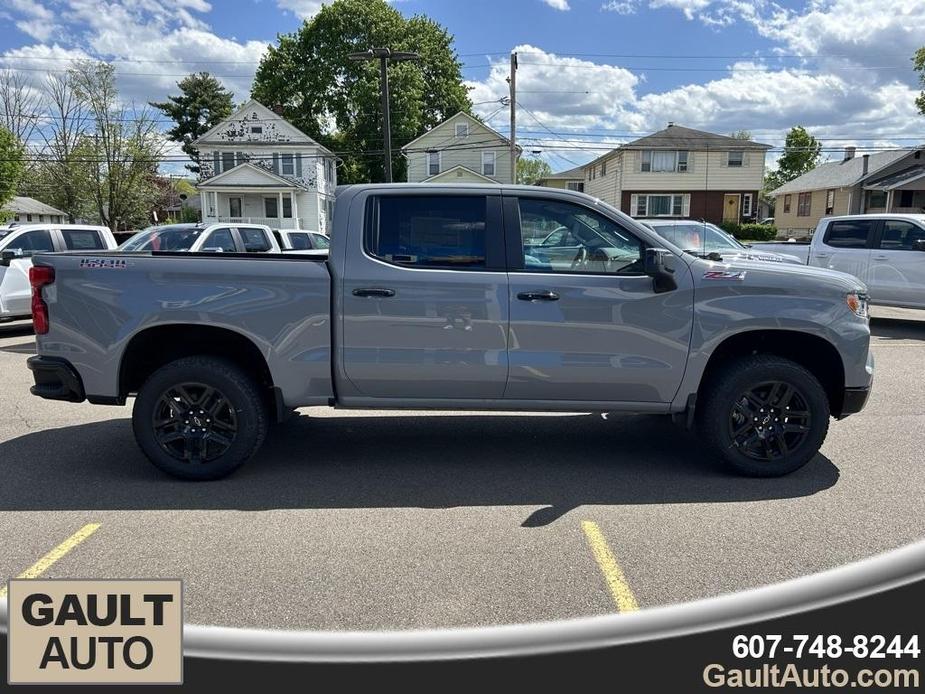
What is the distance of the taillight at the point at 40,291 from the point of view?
4.55m

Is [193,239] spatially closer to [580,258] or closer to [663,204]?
[580,258]

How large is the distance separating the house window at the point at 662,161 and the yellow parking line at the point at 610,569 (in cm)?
4064

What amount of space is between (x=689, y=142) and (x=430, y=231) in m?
40.7

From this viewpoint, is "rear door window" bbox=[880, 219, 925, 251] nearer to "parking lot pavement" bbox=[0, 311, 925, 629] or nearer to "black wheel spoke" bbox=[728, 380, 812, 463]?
"parking lot pavement" bbox=[0, 311, 925, 629]

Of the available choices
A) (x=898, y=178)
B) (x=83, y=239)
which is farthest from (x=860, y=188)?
(x=83, y=239)

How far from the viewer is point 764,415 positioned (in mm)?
4688

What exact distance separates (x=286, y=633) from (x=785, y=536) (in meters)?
2.78

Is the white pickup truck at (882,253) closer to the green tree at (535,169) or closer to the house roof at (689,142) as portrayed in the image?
the house roof at (689,142)

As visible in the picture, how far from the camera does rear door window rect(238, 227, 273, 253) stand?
13.7 metres

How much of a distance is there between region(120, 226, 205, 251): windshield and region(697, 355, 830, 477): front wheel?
→ 1034 centimetres

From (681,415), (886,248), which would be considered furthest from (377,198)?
(886,248)

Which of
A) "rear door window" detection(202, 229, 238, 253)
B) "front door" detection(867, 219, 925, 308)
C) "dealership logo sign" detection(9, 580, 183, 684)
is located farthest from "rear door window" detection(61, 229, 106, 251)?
"front door" detection(867, 219, 925, 308)

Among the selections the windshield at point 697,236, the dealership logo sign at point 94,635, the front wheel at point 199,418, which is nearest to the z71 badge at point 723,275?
the front wheel at point 199,418

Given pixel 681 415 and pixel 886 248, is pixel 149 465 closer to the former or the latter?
pixel 681 415
